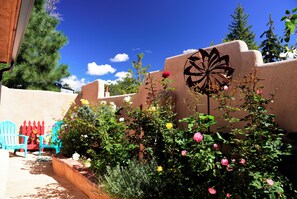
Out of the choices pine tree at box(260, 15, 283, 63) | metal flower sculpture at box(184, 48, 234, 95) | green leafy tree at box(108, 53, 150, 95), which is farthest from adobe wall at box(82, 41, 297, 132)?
pine tree at box(260, 15, 283, 63)

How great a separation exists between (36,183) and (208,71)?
322 centimetres

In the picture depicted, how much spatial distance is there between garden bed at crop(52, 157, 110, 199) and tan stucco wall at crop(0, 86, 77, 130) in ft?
8.75

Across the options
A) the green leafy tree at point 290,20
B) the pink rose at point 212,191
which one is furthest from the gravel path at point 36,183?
the green leafy tree at point 290,20

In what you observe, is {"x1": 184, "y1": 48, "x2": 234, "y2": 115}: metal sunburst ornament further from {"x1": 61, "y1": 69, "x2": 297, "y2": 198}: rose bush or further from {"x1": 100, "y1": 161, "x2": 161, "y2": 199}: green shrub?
{"x1": 100, "y1": 161, "x2": 161, "y2": 199}: green shrub

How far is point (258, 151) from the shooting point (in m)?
2.06

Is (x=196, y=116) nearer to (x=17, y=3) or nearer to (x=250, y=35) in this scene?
(x=17, y=3)

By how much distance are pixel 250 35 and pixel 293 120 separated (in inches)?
1127

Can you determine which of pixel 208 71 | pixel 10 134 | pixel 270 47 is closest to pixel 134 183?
pixel 208 71

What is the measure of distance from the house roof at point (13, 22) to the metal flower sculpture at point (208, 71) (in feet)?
6.51

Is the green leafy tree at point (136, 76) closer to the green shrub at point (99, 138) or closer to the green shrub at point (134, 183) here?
the green shrub at point (99, 138)

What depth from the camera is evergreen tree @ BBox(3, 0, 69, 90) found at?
12.4m

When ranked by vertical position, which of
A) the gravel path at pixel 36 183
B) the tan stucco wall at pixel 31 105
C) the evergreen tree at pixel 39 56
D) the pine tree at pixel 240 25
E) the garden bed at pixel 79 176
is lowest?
the gravel path at pixel 36 183

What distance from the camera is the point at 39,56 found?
13.0 meters

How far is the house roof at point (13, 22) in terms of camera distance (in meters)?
1.54
